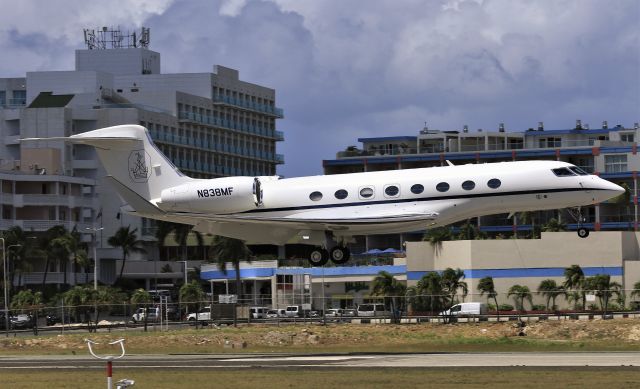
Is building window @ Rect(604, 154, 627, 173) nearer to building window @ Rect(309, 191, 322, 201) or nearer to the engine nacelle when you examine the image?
the engine nacelle

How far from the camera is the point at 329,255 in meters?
66.4

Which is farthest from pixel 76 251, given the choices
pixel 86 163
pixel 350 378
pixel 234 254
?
pixel 350 378

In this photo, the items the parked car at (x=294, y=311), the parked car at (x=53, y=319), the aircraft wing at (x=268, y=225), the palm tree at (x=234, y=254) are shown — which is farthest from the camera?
the palm tree at (x=234, y=254)

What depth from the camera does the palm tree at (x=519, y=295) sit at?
94.9 meters

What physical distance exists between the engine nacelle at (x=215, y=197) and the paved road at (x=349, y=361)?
308 inches

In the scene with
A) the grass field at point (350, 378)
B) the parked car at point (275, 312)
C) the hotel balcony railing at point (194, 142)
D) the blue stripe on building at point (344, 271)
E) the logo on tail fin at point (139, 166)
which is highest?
the hotel balcony railing at point (194, 142)

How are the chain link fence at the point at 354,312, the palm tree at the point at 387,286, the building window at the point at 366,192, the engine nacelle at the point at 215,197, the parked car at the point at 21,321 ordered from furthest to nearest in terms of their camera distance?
1. the palm tree at the point at 387,286
2. the parked car at the point at 21,321
3. the chain link fence at the point at 354,312
4. the engine nacelle at the point at 215,197
5. the building window at the point at 366,192

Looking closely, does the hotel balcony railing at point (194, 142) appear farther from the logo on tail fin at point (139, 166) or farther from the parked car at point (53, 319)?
the logo on tail fin at point (139, 166)

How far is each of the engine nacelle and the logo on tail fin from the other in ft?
7.91

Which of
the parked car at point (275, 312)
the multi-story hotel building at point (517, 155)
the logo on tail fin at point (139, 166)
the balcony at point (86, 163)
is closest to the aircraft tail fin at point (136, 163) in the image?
the logo on tail fin at point (139, 166)

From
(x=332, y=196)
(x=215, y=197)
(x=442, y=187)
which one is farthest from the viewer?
(x=215, y=197)

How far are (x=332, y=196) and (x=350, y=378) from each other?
20.0 m

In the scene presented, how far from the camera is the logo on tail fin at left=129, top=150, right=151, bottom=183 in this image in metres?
68.2

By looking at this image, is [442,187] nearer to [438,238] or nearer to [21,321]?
[21,321]
